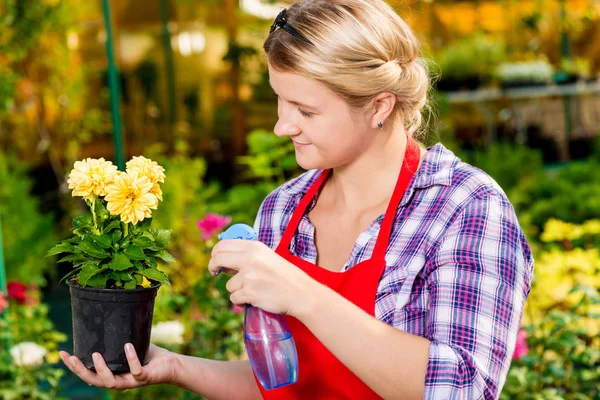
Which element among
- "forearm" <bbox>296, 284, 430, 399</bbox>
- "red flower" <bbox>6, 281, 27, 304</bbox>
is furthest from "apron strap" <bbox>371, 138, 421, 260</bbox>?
"red flower" <bbox>6, 281, 27, 304</bbox>

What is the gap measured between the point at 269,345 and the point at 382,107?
493mm

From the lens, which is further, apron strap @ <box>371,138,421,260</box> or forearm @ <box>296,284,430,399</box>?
apron strap @ <box>371,138,421,260</box>

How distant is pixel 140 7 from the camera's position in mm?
6641

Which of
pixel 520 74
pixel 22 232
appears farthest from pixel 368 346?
pixel 520 74

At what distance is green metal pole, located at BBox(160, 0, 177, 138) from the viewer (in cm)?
670

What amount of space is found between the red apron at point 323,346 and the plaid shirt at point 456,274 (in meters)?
0.02

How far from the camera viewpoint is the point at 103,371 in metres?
1.54

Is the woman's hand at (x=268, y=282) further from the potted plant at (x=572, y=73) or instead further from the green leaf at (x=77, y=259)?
the potted plant at (x=572, y=73)

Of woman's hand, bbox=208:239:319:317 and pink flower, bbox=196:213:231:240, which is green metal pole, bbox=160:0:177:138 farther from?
woman's hand, bbox=208:239:319:317

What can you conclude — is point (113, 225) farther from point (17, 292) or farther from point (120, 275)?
point (17, 292)

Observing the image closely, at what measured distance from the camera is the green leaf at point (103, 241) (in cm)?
152

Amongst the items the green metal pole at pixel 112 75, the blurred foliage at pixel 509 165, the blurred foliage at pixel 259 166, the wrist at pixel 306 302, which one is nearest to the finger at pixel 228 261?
the wrist at pixel 306 302

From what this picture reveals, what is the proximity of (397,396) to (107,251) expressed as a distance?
548mm

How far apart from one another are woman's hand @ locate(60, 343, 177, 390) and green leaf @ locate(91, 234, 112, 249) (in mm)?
175
